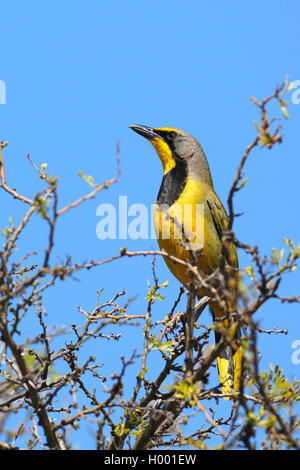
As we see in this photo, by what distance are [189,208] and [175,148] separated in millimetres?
1025

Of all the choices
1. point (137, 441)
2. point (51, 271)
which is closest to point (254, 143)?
point (51, 271)

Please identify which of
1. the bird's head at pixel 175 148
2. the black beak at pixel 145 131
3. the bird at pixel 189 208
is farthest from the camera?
the black beak at pixel 145 131

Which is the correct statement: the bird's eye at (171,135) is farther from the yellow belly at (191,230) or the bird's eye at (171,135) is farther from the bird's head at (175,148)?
the yellow belly at (191,230)

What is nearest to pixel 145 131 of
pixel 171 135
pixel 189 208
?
pixel 171 135

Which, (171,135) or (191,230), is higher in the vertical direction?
(171,135)

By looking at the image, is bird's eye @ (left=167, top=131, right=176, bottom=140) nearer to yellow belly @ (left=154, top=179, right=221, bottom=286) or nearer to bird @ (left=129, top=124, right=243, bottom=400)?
bird @ (left=129, top=124, right=243, bottom=400)

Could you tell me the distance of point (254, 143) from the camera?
2334 mm

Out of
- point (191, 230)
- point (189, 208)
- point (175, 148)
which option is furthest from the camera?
point (175, 148)

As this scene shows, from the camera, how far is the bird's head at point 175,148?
5.63m

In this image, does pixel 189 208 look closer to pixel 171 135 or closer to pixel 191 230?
pixel 191 230

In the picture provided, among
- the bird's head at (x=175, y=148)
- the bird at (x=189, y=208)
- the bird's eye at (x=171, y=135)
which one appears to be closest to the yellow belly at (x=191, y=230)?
the bird at (x=189, y=208)

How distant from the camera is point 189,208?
4.92m

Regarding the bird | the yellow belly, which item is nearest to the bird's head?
the bird
